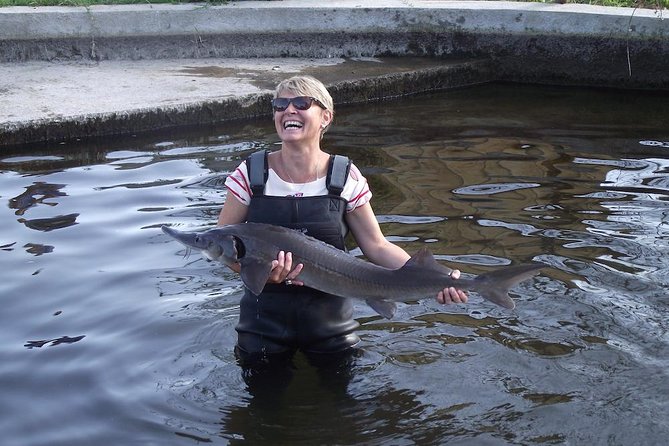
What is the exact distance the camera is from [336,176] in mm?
4559

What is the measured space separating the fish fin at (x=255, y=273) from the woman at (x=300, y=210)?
120 millimetres

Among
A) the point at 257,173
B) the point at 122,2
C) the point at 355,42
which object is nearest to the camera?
the point at 257,173

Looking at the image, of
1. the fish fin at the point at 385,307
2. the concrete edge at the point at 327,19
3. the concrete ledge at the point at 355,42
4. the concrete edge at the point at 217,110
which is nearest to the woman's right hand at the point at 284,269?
the fish fin at the point at 385,307

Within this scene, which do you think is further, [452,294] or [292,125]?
[292,125]

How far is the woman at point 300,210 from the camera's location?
4.54 meters

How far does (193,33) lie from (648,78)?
4.96m

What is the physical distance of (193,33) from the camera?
11.1 metres

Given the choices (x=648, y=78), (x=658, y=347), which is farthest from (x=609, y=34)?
(x=658, y=347)

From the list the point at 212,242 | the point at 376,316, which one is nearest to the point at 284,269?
the point at 212,242

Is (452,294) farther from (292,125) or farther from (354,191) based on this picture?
(292,125)

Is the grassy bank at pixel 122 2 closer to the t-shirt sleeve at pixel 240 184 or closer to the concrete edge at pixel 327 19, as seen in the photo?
the concrete edge at pixel 327 19

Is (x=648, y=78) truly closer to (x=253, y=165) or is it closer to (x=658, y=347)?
(x=658, y=347)

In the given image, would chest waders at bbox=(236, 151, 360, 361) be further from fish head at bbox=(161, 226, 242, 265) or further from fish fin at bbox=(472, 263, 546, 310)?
fish fin at bbox=(472, 263, 546, 310)

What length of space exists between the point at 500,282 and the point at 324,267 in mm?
755
